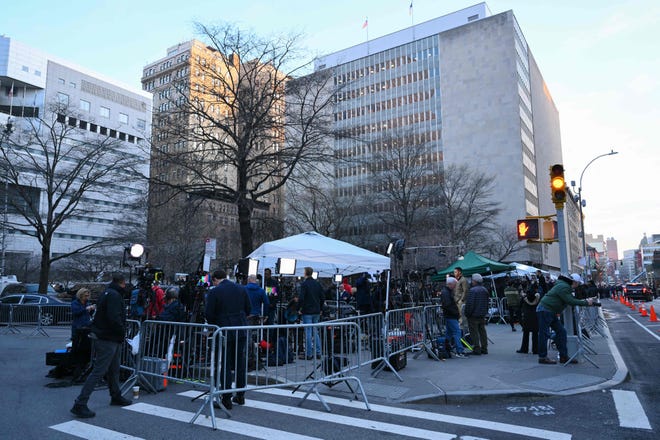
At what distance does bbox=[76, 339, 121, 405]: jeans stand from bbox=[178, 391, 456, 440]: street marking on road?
6.37ft

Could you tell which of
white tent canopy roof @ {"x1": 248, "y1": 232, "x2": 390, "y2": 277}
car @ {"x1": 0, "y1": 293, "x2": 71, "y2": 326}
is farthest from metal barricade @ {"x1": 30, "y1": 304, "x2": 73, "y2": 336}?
white tent canopy roof @ {"x1": 248, "y1": 232, "x2": 390, "y2": 277}

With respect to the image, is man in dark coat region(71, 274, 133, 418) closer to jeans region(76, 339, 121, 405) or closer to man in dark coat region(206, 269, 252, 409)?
jeans region(76, 339, 121, 405)

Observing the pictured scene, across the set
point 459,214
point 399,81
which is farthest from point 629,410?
point 399,81

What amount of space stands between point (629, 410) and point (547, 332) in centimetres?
334

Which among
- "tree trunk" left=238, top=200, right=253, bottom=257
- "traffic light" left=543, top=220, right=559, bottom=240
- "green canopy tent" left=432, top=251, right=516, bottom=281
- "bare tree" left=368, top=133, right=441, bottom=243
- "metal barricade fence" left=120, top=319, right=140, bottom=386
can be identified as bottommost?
"metal barricade fence" left=120, top=319, right=140, bottom=386

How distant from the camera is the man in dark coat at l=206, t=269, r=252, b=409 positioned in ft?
20.4

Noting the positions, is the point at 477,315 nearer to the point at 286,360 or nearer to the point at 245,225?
the point at 286,360

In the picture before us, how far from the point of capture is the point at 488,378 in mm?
8008

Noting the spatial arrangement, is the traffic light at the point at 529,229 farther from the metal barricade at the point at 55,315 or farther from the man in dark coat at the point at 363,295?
the metal barricade at the point at 55,315

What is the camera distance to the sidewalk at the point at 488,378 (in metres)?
7.04

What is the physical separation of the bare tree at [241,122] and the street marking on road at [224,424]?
1174 centimetres

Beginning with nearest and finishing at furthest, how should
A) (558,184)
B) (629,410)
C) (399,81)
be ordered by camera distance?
(629,410), (558,184), (399,81)

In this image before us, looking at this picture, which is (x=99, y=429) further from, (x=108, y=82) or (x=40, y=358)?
(x=108, y=82)

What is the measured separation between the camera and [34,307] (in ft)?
65.3
